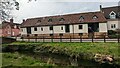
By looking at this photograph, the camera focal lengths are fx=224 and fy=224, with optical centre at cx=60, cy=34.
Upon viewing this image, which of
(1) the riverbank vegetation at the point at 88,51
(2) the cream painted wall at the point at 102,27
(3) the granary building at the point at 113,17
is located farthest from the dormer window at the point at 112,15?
(1) the riverbank vegetation at the point at 88,51

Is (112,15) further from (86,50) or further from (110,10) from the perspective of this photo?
(86,50)

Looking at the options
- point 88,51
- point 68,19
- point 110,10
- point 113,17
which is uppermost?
point 110,10

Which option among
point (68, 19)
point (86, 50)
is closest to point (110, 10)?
point (68, 19)

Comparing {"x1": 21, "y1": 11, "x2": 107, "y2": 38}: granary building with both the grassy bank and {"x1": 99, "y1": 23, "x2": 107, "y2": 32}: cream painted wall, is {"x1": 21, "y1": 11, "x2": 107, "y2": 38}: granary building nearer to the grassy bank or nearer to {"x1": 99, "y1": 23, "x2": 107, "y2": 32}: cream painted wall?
{"x1": 99, "y1": 23, "x2": 107, "y2": 32}: cream painted wall

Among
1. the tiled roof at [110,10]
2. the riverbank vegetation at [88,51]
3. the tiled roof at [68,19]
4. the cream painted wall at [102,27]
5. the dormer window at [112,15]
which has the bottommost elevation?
the riverbank vegetation at [88,51]

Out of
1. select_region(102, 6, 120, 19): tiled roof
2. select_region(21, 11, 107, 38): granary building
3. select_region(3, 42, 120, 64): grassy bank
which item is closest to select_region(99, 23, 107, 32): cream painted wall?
select_region(21, 11, 107, 38): granary building

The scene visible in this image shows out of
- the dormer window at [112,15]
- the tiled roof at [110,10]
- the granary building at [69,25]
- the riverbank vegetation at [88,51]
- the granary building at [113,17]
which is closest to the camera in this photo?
the riverbank vegetation at [88,51]

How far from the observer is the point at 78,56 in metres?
27.1

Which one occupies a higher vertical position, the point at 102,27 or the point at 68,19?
the point at 68,19

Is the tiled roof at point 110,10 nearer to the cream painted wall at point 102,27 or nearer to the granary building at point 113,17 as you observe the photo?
the granary building at point 113,17

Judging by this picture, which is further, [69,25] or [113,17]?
[113,17]

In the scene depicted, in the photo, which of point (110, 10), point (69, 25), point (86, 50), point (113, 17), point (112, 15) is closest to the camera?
point (86, 50)

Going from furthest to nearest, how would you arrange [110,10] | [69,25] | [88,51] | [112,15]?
[110,10]
[112,15]
[69,25]
[88,51]

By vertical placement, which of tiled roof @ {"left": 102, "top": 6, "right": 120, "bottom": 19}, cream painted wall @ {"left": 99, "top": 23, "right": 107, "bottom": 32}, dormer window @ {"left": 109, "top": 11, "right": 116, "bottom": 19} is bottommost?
cream painted wall @ {"left": 99, "top": 23, "right": 107, "bottom": 32}
